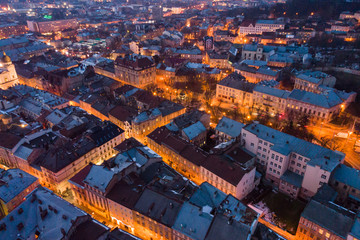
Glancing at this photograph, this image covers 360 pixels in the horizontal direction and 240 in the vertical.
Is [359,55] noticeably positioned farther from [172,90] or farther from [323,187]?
[323,187]

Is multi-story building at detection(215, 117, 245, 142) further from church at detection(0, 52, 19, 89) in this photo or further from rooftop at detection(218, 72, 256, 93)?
church at detection(0, 52, 19, 89)

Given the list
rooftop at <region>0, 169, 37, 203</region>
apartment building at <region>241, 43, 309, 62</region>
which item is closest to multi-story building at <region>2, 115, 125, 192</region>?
rooftop at <region>0, 169, 37, 203</region>

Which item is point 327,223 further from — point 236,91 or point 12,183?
point 236,91

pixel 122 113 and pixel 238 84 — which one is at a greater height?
pixel 238 84

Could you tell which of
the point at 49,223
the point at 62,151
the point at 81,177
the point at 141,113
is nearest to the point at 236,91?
the point at 141,113

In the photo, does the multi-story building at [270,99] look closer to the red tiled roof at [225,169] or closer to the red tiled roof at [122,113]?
the red tiled roof at [225,169]
